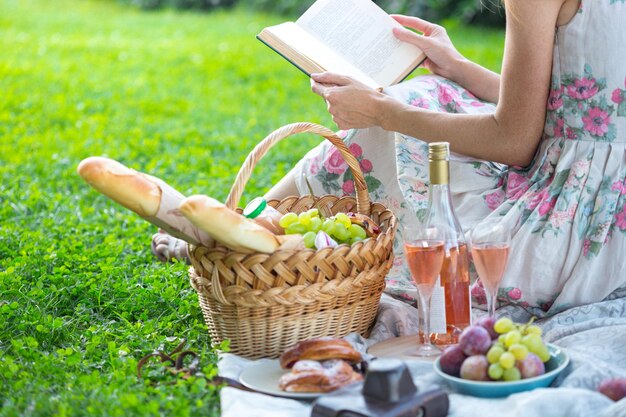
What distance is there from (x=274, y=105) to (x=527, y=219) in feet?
14.7

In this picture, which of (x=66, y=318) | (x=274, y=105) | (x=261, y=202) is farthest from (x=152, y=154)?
(x=261, y=202)

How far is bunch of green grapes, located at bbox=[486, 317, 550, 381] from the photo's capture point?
2.18 meters

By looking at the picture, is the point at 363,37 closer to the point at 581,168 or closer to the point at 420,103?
the point at 420,103

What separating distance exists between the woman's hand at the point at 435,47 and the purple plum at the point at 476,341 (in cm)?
128

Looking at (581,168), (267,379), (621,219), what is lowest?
(267,379)

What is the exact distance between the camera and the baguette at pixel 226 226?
7.78 ft

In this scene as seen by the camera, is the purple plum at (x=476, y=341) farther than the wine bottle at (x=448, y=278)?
No

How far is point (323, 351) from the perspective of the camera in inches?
Result: 91.1

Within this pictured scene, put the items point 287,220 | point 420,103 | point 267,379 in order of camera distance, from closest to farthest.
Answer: point 267,379 → point 287,220 → point 420,103

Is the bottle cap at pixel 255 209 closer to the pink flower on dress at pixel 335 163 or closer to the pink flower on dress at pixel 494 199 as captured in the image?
the pink flower on dress at pixel 335 163

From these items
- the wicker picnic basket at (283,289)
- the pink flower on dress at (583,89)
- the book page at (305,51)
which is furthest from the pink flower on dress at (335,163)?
the pink flower on dress at (583,89)

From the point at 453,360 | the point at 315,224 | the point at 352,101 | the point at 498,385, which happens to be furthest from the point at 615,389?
the point at 352,101

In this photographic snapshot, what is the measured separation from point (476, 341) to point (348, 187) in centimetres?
104

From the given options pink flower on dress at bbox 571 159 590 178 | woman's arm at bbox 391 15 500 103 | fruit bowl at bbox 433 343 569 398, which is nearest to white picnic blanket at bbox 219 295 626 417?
fruit bowl at bbox 433 343 569 398
